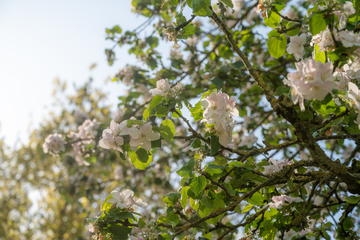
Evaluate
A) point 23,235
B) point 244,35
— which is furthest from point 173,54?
point 23,235

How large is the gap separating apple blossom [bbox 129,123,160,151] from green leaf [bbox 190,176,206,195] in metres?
0.31

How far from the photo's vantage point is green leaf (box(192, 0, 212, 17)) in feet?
4.03

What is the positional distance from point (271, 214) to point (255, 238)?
17cm

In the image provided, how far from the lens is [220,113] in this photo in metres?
1.23

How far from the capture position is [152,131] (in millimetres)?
1337

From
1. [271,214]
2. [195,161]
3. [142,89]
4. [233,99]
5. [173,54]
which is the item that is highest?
[173,54]

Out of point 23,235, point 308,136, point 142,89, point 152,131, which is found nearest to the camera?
point 308,136

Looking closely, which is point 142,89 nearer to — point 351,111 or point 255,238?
point 255,238

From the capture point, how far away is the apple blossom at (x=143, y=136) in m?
1.29

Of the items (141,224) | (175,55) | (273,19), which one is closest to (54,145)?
(175,55)

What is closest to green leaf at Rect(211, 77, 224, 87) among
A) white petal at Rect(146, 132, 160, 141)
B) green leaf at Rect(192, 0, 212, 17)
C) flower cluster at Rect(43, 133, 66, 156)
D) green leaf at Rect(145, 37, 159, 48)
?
green leaf at Rect(145, 37, 159, 48)

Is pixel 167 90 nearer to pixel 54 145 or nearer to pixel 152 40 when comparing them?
pixel 152 40

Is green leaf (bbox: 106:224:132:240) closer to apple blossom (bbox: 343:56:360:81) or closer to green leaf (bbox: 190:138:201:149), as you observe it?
green leaf (bbox: 190:138:201:149)

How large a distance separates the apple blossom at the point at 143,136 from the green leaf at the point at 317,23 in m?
0.88
